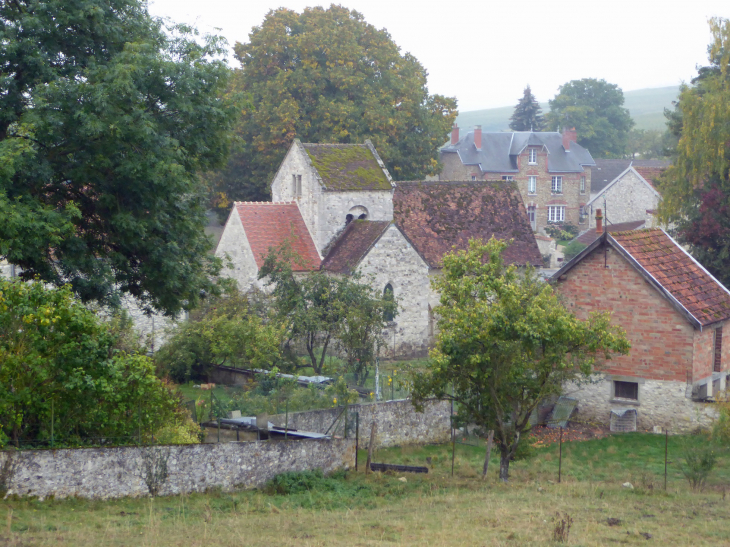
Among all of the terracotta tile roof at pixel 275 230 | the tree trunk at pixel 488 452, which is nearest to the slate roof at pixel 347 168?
the terracotta tile roof at pixel 275 230

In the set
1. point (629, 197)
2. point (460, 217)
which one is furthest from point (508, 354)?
point (629, 197)

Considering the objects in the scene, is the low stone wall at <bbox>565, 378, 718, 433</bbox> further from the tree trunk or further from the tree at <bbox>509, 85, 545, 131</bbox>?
the tree at <bbox>509, 85, 545, 131</bbox>

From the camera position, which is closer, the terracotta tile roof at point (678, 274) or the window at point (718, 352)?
the terracotta tile roof at point (678, 274)

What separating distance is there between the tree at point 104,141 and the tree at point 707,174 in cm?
2469

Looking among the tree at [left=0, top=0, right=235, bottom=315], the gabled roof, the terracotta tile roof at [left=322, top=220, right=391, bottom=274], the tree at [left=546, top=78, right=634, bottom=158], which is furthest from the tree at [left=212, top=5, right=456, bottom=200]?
the tree at [left=546, top=78, right=634, bottom=158]

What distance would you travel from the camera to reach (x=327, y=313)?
3022 centimetres

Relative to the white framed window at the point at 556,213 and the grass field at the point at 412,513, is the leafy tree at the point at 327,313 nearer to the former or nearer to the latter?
the grass field at the point at 412,513

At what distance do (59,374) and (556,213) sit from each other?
223ft

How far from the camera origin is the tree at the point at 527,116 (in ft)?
336

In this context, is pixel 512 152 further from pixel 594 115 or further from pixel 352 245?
pixel 352 245

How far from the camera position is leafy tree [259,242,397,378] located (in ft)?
94.9

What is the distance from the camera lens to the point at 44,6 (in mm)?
18234

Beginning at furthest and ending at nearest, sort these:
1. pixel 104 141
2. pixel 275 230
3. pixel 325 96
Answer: pixel 325 96
pixel 275 230
pixel 104 141

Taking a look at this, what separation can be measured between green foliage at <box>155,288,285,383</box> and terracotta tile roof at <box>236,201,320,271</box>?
7.11 meters
